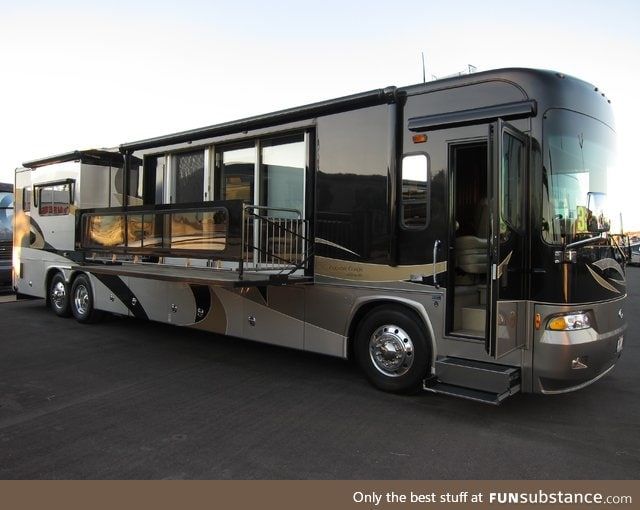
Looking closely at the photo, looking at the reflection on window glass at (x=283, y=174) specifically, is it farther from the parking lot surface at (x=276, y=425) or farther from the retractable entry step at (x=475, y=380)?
the retractable entry step at (x=475, y=380)

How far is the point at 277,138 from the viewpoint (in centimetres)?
686

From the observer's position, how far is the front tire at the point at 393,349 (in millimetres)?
5363

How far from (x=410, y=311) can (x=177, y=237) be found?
3.25 m

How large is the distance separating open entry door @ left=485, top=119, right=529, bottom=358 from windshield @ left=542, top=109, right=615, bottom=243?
21 centimetres

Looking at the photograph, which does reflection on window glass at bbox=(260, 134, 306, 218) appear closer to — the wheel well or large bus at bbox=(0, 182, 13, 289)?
the wheel well

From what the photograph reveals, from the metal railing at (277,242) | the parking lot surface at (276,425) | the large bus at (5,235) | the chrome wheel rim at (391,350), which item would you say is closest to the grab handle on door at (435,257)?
the chrome wheel rim at (391,350)

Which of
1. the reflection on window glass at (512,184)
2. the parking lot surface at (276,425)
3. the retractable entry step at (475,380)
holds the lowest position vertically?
the parking lot surface at (276,425)

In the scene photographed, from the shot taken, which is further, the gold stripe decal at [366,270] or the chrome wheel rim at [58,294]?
the chrome wheel rim at [58,294]

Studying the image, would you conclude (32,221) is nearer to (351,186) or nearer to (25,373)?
(25,373)

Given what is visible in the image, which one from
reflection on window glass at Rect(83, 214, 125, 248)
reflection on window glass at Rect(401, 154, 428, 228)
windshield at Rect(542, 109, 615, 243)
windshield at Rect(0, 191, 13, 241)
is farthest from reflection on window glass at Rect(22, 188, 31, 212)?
windshield at Rect(542, 109, 615, 243)

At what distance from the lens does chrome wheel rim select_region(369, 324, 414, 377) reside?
215 inches

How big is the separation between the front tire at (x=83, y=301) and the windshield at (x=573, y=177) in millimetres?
7724

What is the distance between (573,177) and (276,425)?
3374 mm
